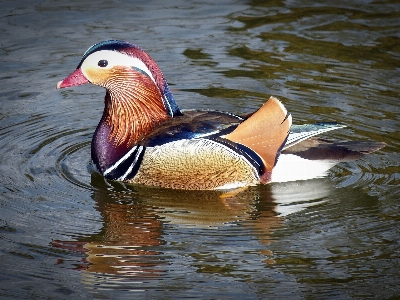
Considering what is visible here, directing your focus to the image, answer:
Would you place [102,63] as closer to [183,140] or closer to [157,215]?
[183,140]

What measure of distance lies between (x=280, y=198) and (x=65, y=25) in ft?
15.1

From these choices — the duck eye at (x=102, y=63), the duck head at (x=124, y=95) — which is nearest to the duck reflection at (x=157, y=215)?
the duck head at (x=124, y=95)

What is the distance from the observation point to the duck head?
775cm

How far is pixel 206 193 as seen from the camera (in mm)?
7660

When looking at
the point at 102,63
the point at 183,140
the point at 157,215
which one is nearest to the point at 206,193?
the point at 183,140

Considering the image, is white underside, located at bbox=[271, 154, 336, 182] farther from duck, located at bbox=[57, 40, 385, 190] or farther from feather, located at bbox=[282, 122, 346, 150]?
feather, located at bbox=[282, 122, 346, 150]

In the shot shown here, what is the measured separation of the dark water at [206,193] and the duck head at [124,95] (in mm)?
316

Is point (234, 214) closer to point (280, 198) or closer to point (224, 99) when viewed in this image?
point (280, 198)

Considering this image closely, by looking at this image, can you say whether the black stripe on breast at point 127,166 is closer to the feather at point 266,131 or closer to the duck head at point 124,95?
the duck head at point 124,95

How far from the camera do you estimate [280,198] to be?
7488mm

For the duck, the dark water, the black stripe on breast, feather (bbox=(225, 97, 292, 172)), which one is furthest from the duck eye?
feather (bbox=(225, 97, 292, 172))

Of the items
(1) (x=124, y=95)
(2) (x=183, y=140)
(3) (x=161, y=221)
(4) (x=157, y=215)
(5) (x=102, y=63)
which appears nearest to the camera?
(3) (x=161, y=221)

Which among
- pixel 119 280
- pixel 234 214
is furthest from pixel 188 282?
pixel 234 214

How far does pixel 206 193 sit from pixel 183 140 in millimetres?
493
